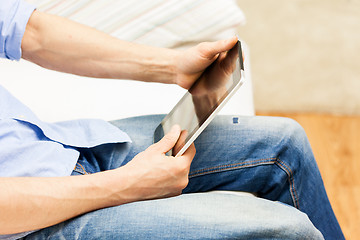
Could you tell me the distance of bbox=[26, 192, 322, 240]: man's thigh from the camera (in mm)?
642

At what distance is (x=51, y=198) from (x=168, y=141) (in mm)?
239

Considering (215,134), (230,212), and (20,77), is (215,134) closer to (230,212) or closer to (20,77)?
(230,212)

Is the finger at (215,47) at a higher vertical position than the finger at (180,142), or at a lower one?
higher

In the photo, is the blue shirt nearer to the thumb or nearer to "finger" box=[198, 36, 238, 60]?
the thumb

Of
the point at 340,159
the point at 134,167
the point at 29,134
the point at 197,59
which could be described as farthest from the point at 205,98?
the point at 340,159

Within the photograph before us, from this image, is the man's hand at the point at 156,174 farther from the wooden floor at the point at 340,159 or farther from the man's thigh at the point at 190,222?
the wooden floor at the point at 340,159

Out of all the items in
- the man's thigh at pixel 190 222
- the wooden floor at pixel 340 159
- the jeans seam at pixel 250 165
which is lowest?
the wooden floor at pixel 340 159

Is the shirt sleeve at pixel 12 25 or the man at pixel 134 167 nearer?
the man at pixel 134 167

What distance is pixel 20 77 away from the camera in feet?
3.94

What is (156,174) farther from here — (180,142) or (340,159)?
(340,159)

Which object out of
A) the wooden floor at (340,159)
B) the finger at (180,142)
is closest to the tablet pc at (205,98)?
the finger at (180,142)

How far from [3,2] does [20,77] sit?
1.29ft

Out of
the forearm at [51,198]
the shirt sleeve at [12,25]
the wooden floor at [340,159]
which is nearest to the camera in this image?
the forearm at [51,198]

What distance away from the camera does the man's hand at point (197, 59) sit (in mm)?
811
